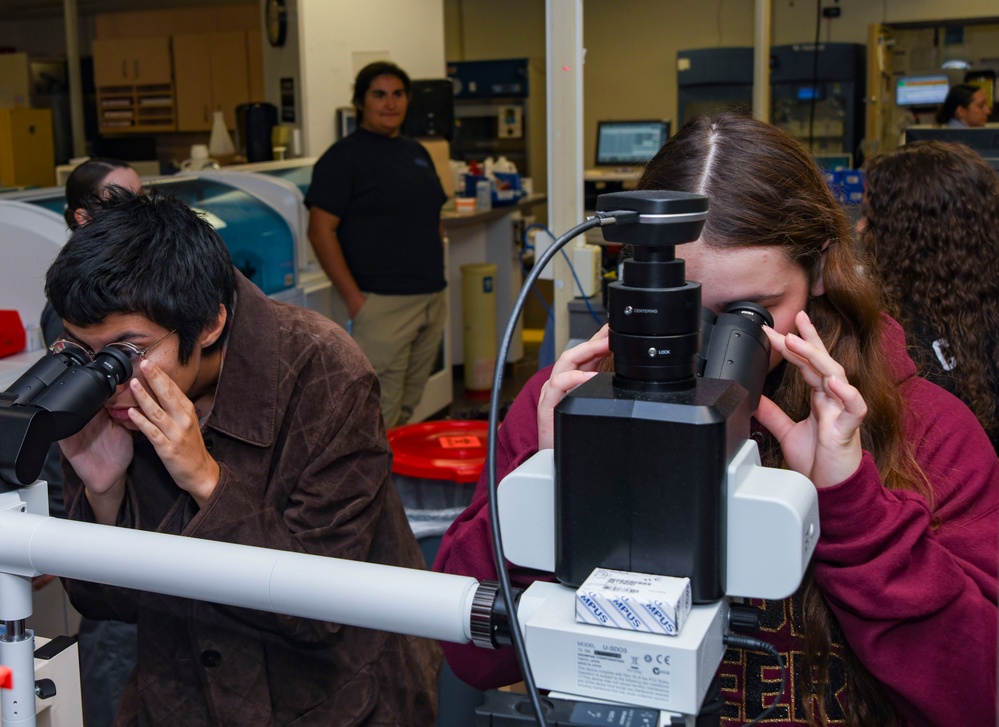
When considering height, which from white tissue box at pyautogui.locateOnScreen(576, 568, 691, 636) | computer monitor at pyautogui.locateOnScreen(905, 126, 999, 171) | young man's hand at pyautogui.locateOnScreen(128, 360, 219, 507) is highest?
computer monitor at pyautogui.locateOnScreen(905, 126, 999, 171)

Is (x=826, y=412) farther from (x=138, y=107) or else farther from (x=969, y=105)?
(x=138, y=107)

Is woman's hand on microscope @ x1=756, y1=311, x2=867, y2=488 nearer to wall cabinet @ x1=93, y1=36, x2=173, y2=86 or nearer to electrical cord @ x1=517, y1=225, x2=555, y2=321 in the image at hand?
electrical cord @ x1=517, y1=225, x2=555, y2=321

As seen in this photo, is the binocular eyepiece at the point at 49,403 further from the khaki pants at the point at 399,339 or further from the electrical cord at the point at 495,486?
the khaki pants at the point at 399,339

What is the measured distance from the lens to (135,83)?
8.51 m

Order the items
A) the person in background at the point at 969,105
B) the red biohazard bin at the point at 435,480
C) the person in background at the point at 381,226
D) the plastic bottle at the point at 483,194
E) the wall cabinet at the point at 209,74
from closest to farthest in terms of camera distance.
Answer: the red biohazard bin at the point at 435,480 → the person in background at the point at 381,226 → the person in background at the point at 969,105 → the plastic bottle at the point at 483,194 → the wall cabinet at the point at 209,74

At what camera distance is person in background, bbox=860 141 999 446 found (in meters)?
2.15

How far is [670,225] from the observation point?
0.62 meters

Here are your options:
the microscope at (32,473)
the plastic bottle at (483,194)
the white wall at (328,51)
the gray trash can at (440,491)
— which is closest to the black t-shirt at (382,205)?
the white wall at (328,51)

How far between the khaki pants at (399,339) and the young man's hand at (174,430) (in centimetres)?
281

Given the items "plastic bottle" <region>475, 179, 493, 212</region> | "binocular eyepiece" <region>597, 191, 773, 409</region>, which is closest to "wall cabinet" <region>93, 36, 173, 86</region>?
"plastic bottle" <region>475, 179, 493, 212</region>

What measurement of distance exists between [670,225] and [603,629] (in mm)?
244

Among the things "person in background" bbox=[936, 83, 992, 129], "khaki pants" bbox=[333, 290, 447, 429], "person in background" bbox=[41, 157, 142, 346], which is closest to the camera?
"person in background" bbox=[41, 157, 142, 346]

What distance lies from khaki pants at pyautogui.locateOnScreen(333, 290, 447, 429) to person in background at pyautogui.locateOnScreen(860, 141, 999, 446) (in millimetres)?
2259

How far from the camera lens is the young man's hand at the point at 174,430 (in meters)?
1.19
